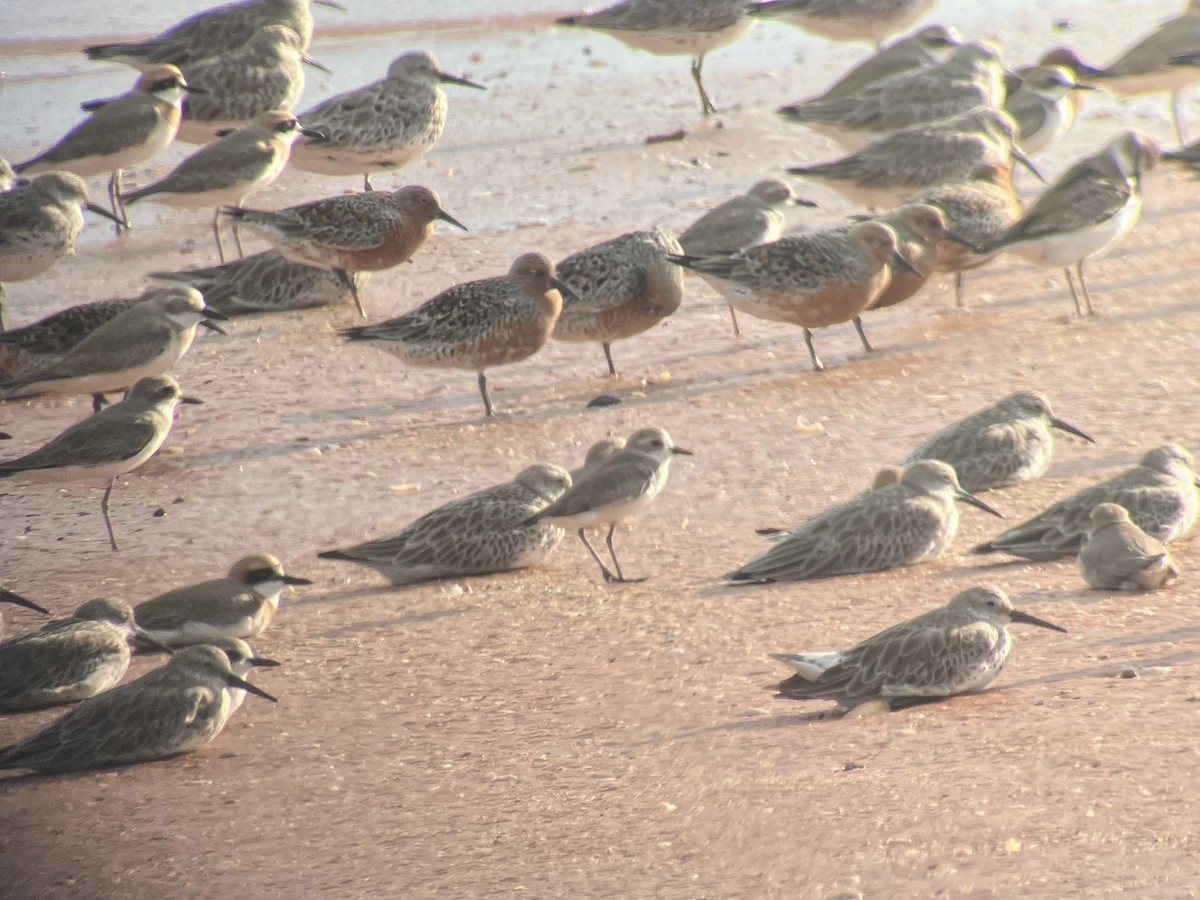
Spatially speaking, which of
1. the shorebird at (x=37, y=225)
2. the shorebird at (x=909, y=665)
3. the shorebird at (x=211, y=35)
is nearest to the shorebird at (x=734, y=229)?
the shorebird at (x=37, y=225)

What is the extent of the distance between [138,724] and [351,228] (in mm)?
6109

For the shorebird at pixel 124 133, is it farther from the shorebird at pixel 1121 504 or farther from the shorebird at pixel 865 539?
the shorebird at pixel 1121 504

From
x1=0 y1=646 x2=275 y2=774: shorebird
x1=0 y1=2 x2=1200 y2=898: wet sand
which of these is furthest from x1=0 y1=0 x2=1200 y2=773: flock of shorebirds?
x1=0 y1=2 x2=1200 y2=898: wet sand

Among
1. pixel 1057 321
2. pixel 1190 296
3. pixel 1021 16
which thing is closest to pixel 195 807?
pixel 1057 321

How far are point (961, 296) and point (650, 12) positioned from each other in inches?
253

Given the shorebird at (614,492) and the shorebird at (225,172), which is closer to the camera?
the shorebird at (614,492)

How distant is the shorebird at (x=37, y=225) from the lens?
11.9 m

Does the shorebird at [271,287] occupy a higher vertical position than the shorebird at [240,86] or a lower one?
lower

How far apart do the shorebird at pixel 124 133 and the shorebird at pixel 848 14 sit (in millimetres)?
6057

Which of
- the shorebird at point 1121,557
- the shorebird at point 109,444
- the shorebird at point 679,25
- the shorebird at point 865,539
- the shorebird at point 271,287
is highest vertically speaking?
the shorebird at point 1121,557

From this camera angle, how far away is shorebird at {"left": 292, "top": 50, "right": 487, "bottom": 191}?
13797 millimetres

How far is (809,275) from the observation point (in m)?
10.7

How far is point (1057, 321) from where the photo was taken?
11.3 m

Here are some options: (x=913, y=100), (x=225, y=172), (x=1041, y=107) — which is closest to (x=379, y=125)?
(x=225, y=172)
